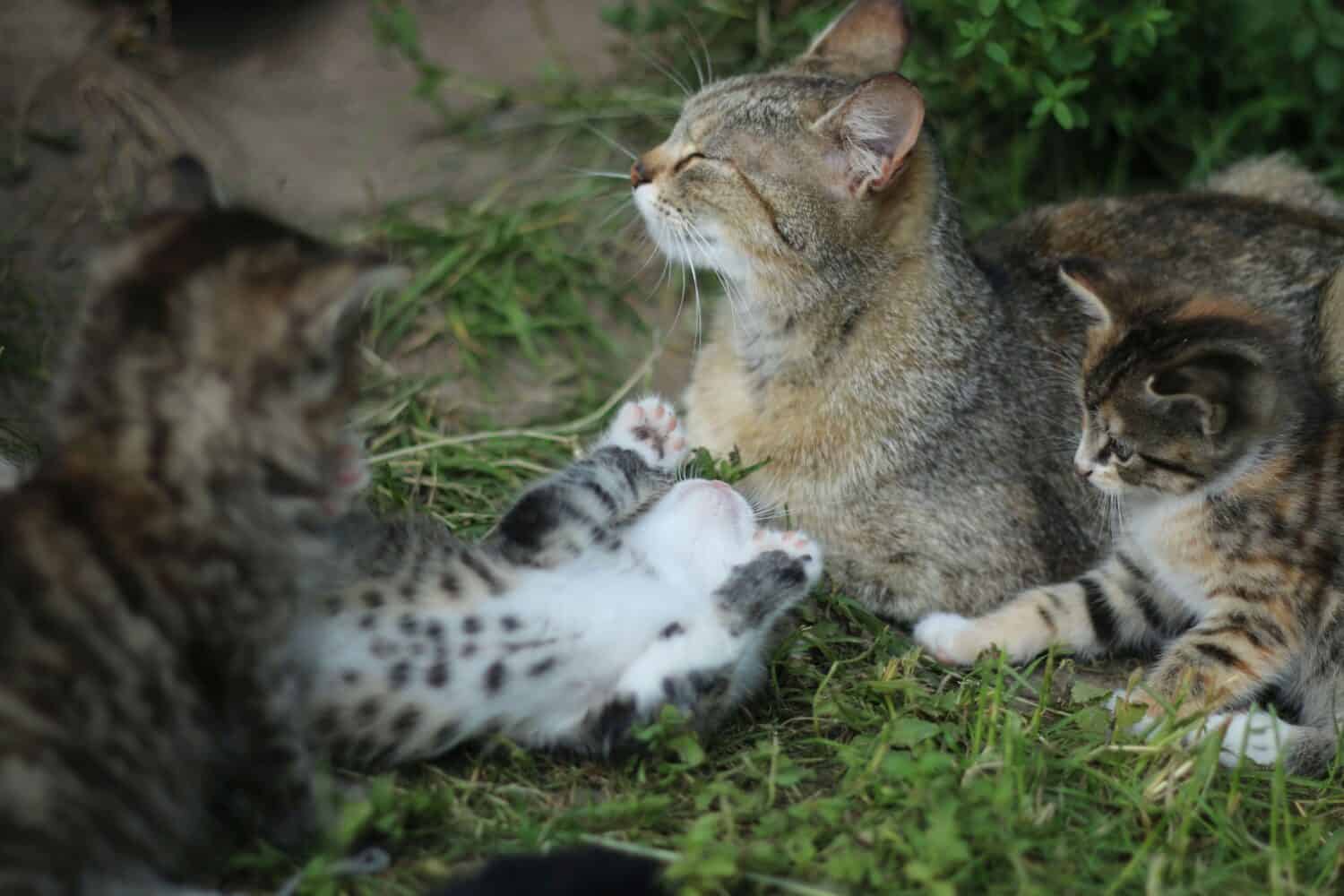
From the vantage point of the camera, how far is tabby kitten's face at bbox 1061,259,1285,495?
160 inches

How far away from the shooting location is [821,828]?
352cm

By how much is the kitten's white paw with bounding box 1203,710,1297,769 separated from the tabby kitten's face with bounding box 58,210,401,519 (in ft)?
9.12

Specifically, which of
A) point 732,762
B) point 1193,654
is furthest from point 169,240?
point 1193,654


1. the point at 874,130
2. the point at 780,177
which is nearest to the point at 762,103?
the point at 780,177

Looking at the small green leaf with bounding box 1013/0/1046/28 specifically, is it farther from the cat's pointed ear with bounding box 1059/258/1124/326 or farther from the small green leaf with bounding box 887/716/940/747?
the small green leaf with bounding box 887/716/940/747

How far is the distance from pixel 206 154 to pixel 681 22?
95.7 inches

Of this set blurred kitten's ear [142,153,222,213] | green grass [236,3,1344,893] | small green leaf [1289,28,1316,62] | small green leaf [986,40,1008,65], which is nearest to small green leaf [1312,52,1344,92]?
small green leaf [1289,28,1316,62]

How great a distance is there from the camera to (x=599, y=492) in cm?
429

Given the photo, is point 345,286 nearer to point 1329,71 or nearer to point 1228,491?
point 1228,491

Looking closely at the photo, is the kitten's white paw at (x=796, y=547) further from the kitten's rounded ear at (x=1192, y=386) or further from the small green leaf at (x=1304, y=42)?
the small green leaf at (x=1304, y=42)

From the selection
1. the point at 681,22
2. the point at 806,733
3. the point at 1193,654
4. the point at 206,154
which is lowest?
the point at 806,733

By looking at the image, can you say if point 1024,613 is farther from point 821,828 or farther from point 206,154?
point 206,154

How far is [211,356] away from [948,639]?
2.64 m

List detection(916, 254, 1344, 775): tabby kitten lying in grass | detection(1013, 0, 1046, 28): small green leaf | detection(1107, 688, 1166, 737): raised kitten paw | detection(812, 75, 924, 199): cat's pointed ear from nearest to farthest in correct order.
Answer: detection(1107, 688, 1166, 737): raised kitten paw < detection(916, 254, 1344, 775): tabby kitten lying in grass < detection(812, 75, 924, 199): cat's pointed ear < detection(1013, 0, 1046, 28): small green leaf
